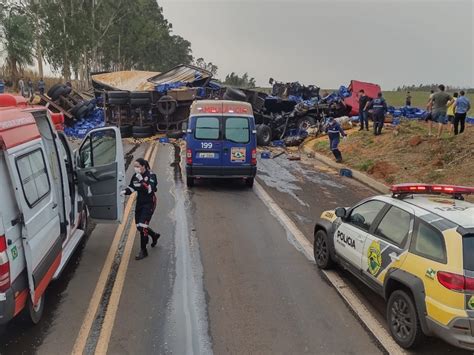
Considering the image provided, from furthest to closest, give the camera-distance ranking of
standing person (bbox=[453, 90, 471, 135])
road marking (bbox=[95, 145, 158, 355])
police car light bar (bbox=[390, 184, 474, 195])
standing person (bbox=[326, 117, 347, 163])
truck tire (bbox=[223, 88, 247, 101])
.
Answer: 1. truck tire (bbox=[223, 88, 247, 101])
2. standing person (bbox=[326, 117, 347, 163])
3. standing person (bbox=[453, 90, 471, 135])
4. police car light bar (bbox=[390, 184, 474, 195])
5. road marking (bbox=[95, 145, 158, 355])

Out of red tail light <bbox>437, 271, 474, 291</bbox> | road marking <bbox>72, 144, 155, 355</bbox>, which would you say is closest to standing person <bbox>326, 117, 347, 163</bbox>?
road marking <bbox>72, 144, 155, 355</bbox>

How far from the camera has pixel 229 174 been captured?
509 inches

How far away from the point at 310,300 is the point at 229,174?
6.97 m

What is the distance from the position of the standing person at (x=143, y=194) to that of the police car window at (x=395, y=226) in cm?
353

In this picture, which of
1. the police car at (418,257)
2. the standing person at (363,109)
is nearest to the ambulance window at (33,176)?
the police car at (418,257)

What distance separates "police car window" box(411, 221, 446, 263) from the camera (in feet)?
15.5

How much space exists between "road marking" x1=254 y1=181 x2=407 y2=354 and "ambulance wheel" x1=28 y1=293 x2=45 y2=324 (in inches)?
142

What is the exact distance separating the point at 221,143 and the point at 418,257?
8.34m

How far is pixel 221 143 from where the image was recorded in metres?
12.8

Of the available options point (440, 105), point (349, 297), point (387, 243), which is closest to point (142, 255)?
point (349, 297)

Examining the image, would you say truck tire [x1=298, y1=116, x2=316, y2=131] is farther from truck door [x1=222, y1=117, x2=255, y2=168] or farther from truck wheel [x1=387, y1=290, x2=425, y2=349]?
truck wheel [x1=387, y1=290, x2=425, y2=349]

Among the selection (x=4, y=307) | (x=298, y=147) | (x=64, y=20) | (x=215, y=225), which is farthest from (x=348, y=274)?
(x=64, y=20)

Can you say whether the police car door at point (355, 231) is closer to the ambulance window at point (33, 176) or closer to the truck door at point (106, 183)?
the truck door at point (106, 183)

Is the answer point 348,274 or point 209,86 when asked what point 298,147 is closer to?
point 209,86
